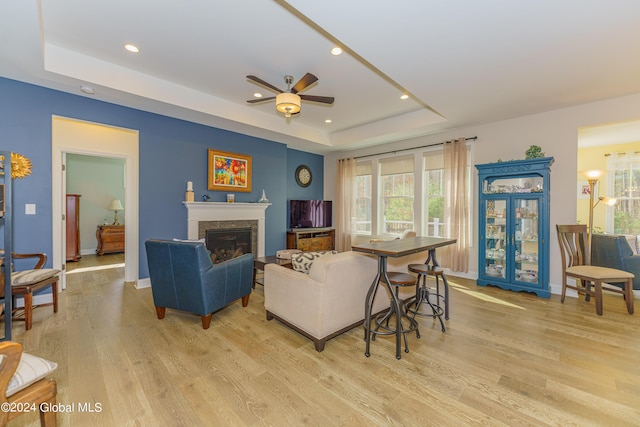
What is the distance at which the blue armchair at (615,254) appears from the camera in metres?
3.70

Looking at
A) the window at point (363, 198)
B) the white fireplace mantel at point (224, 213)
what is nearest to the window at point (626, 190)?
Answer: the window at point (363, 198)

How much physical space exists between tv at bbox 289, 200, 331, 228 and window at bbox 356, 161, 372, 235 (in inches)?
30.8

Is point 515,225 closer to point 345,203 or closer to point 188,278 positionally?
point 345,203

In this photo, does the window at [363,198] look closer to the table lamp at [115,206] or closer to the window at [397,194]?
the window at [397,194]

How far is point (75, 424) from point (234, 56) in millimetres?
→ 3406

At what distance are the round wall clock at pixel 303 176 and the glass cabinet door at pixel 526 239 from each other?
14.7 feet

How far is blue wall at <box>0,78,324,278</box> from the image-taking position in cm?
328

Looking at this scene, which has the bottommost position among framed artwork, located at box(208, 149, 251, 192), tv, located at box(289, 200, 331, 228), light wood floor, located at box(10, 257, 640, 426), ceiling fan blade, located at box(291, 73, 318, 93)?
light wood floor, located at box(10, 257, 640, 426)

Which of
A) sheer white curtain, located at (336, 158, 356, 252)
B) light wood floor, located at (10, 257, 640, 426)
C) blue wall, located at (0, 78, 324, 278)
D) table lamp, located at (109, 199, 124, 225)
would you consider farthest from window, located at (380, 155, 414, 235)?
table lamp, located at (109, 199, 124, 225)

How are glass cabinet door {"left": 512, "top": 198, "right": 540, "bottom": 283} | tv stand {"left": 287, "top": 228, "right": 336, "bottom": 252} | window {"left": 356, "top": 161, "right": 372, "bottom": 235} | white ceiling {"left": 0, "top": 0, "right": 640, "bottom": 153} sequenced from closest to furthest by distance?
white ceiling {"left": 0, "top": 0, "right": 640, "bottom": 153}
glass cabinet door {"left": 512, "top": 198, "right": 540, "bottom": 283}
tv stand {"left": 287, "top": 228, "right": 336, "bottom": 252}
window {"left": 356, "top": 161, "right": 372, "bottom": 235}

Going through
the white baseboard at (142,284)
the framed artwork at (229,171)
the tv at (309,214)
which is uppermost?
the framed artwork at (229,171)

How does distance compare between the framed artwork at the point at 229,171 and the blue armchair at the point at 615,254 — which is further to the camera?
the framed artwork at the point at 229,171

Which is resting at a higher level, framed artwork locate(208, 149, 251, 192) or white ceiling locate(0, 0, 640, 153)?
white ceiling locate(0, 0, 640, 153)

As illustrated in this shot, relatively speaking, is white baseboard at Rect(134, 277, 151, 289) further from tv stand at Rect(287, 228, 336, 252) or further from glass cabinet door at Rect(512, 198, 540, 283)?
glass cabinet door at Rect(512, 198, 540, 283)
